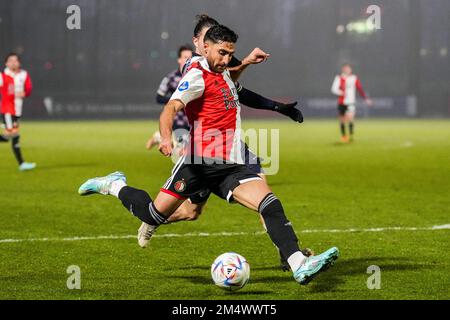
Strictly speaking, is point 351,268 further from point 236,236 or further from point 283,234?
point 236,236

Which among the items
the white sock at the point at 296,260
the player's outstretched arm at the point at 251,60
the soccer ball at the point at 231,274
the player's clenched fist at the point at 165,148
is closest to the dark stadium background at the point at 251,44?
the player's outstretched arm at the point at 251,60

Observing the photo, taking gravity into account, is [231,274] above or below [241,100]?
below

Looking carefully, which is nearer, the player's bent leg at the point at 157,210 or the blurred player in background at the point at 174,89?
the player's bent leg at the point at 157,210

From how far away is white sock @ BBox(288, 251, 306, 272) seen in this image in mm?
6547

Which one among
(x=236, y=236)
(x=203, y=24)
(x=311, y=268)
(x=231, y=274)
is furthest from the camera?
(x=236, y=236)

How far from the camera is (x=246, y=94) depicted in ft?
25.8

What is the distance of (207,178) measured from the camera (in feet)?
23.5

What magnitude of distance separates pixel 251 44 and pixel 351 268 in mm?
50383

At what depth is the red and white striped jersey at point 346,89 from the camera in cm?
2862

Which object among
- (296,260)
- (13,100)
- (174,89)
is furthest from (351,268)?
(13,100)

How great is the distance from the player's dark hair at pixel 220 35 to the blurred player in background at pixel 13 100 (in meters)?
11.3

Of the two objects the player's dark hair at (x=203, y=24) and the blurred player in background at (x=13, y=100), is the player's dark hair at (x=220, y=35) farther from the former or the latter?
the blurred player in background at (x=13, y=100)
